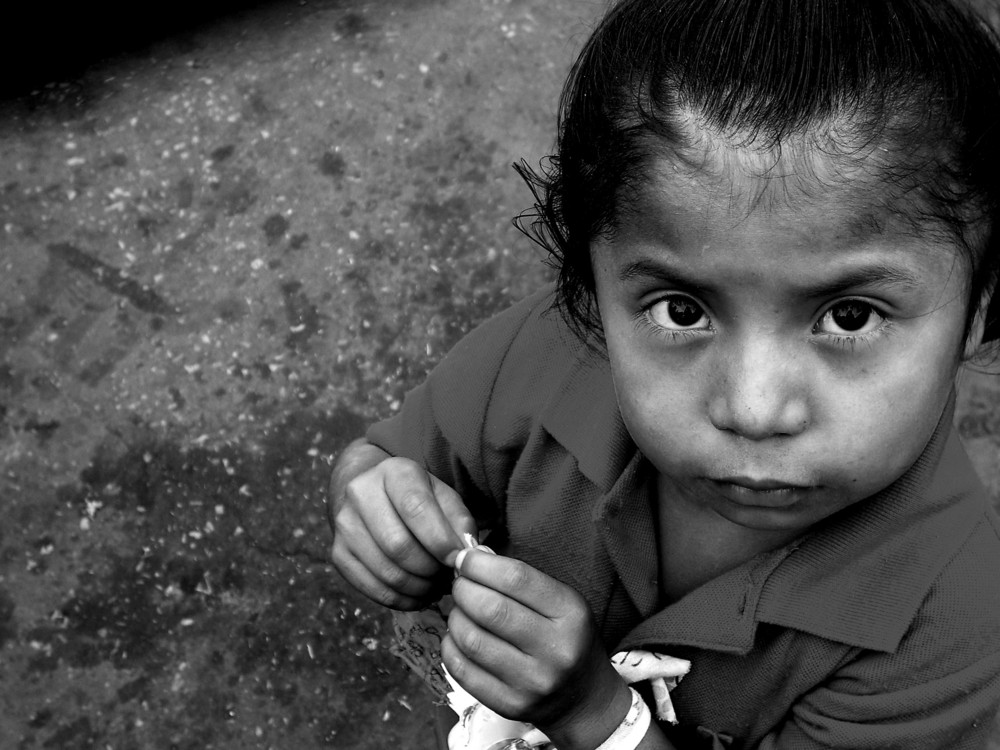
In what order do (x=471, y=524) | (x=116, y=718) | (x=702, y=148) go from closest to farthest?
1. (x=702, y=148)
2. (x=471, y=524)
3. (x=116, y=718)

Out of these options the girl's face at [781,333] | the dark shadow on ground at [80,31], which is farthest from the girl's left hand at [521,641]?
the dark shadow on ground at [80,31]

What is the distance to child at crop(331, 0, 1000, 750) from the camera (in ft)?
3.11

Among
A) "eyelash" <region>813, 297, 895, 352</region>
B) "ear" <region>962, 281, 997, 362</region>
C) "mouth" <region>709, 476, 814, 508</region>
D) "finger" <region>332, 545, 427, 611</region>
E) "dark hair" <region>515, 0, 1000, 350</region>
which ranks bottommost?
"finger" <region>332, 545, 427, 611</region>

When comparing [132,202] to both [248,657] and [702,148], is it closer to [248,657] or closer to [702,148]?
[248,657]

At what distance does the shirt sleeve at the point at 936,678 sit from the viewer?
1.16 metres

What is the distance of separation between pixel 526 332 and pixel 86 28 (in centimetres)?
156

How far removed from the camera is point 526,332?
1.45 m

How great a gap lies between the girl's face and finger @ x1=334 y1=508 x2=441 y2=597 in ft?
1.26

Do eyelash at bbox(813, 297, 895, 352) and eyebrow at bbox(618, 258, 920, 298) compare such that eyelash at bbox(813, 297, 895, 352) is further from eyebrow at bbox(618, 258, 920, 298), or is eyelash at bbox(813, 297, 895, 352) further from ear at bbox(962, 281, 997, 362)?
ear at bbox(962, 281, 997, 362)

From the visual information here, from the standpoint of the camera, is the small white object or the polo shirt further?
the small white object

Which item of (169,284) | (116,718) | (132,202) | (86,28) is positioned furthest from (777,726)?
(86,28)

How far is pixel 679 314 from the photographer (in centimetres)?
103

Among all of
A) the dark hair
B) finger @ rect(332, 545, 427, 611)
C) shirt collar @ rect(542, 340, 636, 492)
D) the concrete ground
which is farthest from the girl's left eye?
the concrete ground

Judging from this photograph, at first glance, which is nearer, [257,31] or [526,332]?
[526,332]
